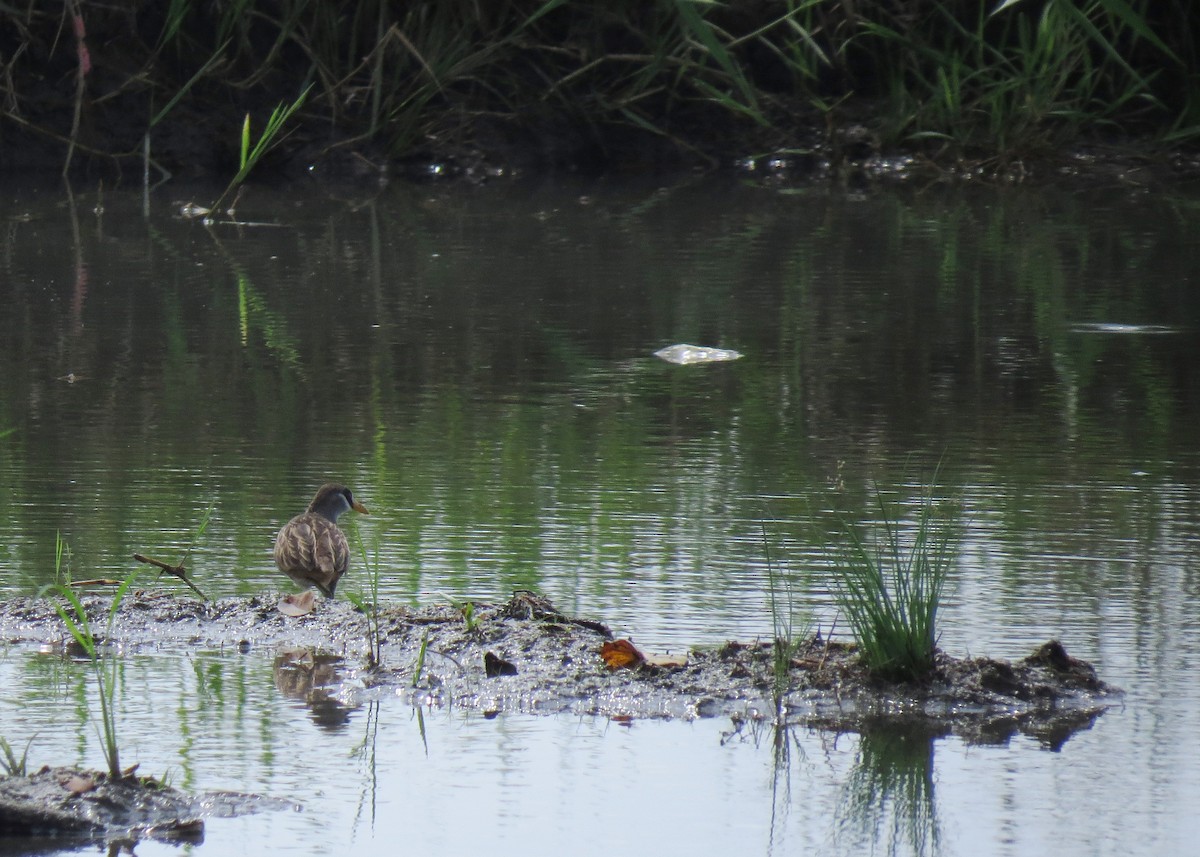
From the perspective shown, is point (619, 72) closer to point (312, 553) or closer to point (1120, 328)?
point (1120, 328)

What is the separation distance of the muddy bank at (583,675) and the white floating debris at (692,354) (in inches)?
129

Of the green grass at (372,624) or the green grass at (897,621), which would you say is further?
the green grass at (372,624)

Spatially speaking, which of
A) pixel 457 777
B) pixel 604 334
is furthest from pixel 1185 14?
pixel 457 777

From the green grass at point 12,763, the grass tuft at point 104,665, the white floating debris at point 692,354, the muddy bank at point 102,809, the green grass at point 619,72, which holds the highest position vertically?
the green grass at point 619,72

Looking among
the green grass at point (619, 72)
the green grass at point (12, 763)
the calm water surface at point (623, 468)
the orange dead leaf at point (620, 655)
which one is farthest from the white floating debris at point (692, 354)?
the green grass at point (619, 72)

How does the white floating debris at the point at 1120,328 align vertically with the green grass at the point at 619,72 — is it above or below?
below

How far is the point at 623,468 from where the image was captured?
17.8 ft

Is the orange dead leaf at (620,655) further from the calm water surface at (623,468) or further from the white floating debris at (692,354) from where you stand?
the white floating debris at (692,354)

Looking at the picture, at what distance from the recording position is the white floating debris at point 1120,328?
7.67 metres

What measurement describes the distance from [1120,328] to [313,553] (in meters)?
4.41

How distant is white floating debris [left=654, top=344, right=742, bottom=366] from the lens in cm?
718

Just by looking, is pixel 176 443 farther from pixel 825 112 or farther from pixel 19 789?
pixel 825 112

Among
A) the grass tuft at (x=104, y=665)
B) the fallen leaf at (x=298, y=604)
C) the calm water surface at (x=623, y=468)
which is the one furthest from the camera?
the fallen leaf at (x=298, y=604)

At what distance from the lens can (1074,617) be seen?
403 centimetres
